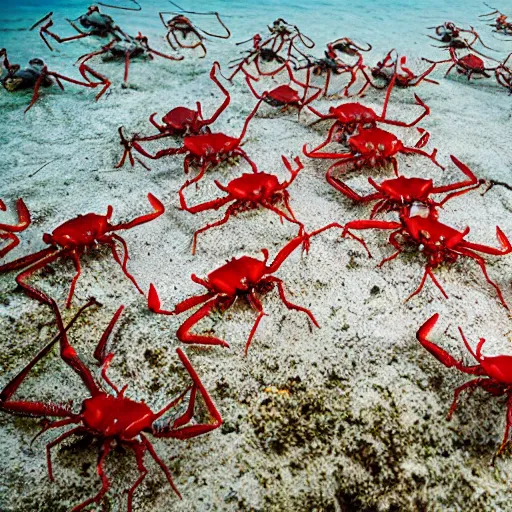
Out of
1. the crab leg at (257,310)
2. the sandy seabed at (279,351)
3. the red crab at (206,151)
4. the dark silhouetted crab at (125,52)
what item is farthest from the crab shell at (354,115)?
the dark silhouetted crab at (125,52)

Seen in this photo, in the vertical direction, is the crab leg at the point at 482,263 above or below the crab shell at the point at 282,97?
below

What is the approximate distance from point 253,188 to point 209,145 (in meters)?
0.65

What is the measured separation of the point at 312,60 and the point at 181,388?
4376 mm

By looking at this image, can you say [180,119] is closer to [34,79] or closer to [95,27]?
[34,79]

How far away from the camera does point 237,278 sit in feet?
6.47

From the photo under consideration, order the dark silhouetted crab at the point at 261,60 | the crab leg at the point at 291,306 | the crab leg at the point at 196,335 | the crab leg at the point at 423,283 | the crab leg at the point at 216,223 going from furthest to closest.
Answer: the dark silhouetted crab at the point at 261,60 < the crab leg at the point at 216,223 < the crab leg at the point at 423,283 < the crab leg at the point at 291,306 < the crab leg at the point at 196,335

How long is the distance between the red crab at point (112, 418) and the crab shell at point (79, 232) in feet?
1.93

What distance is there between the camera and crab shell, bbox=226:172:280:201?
2.50 metres

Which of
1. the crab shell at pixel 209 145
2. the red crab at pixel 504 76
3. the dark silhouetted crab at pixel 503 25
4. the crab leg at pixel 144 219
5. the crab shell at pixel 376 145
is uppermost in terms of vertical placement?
the dark silhouetted crab at pixel 503 25

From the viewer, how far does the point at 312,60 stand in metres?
5.09

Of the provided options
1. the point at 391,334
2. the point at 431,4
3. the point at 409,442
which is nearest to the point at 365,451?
the point at 409,442

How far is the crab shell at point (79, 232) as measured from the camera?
2180 millimetres

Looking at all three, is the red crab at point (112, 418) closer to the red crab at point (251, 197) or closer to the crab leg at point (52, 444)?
the crab leg at point (52, 444)

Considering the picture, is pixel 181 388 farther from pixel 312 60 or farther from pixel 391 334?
pixel 312 60
